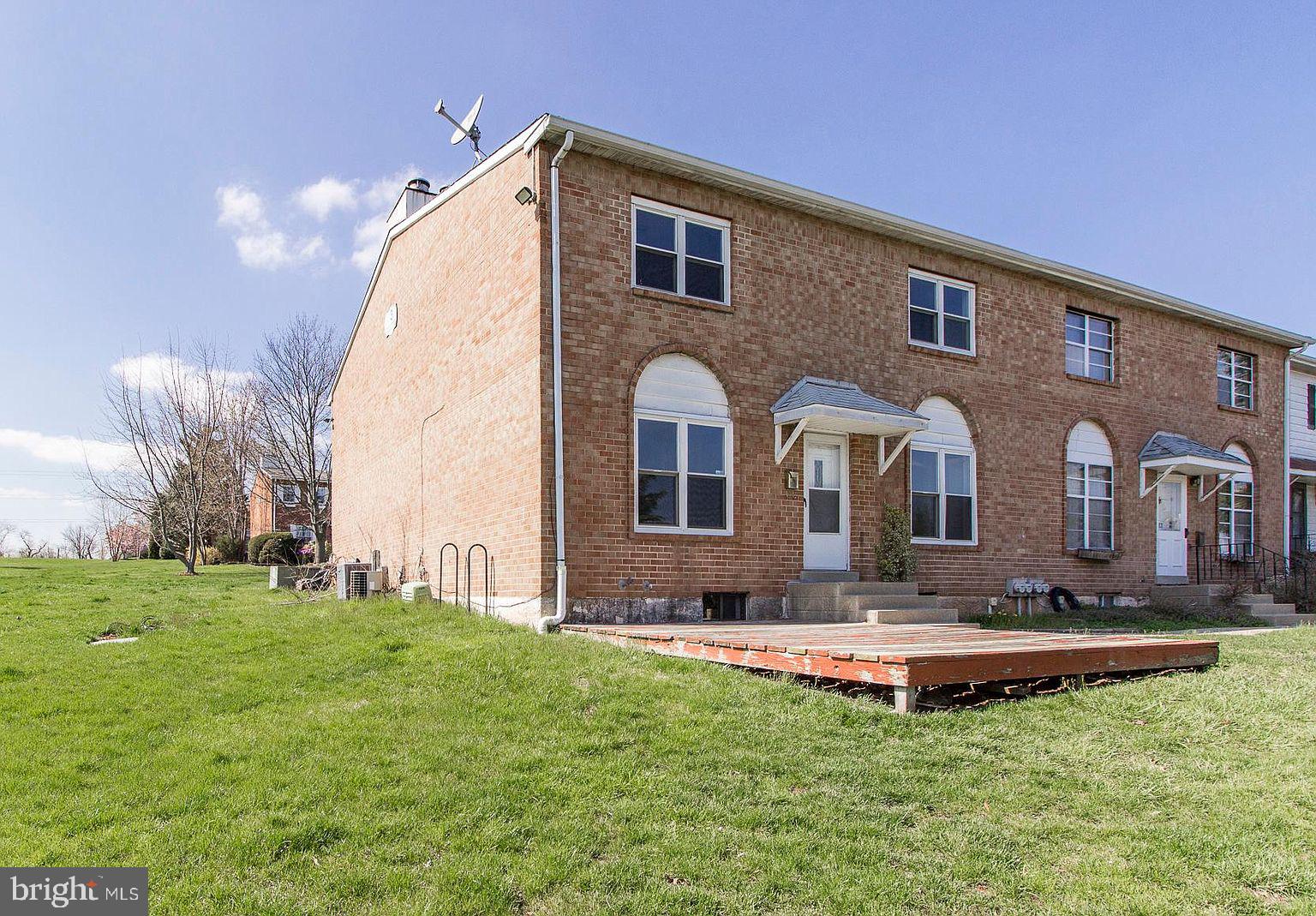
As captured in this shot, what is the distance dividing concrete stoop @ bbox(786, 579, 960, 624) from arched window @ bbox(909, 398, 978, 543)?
2074 mm

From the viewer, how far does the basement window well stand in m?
11.0

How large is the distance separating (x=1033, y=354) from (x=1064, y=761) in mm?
10906

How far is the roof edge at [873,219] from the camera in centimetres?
1033

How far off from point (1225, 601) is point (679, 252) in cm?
1235

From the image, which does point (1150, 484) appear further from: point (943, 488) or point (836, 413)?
point (836, 413)

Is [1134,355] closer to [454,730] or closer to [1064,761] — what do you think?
[1064,761]

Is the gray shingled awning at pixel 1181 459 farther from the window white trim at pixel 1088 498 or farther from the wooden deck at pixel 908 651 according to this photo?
the wooden deck at pixel 908 651

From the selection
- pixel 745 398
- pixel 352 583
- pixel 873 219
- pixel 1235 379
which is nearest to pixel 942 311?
pixel 873 219

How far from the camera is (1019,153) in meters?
14.4

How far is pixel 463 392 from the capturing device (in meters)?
12.7

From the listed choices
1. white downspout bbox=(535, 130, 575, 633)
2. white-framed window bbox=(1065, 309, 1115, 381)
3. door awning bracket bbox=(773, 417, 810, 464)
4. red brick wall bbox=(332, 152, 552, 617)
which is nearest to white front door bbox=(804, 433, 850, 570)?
door awning bracket bbox=(773, 417, 810, 464)

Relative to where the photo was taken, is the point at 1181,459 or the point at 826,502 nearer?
the point at 826,502

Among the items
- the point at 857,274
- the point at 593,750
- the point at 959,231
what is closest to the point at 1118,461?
the point at 959,231

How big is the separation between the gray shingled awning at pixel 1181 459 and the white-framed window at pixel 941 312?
503 centimetres
